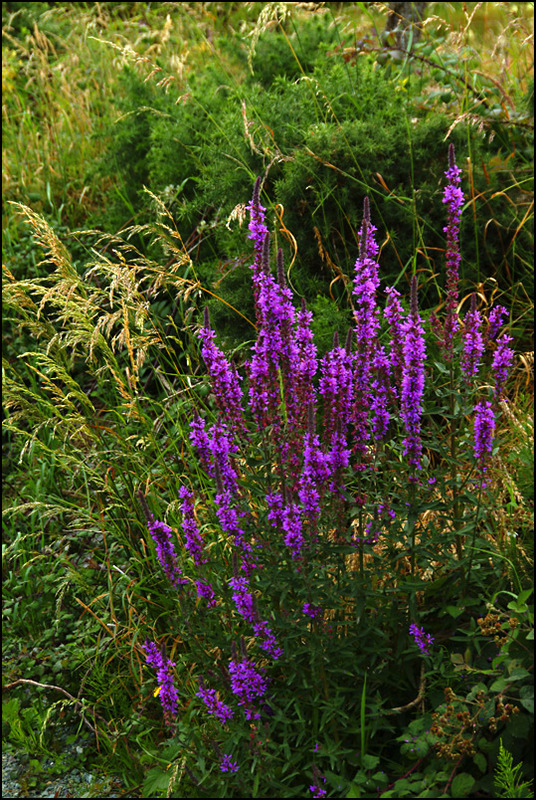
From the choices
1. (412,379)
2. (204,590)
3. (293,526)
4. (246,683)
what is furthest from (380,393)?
(246,683)

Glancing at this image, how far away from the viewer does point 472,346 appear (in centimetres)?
241

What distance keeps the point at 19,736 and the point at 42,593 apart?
31.0 inches

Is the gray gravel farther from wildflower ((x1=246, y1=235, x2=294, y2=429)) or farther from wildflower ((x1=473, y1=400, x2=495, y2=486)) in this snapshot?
wildflower ((x1=473, y1=400, x2=495, y2=486))

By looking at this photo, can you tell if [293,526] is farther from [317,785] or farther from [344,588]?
[317,785]

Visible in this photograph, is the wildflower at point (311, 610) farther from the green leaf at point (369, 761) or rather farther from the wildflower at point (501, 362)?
the wildflower at point (501, 362)

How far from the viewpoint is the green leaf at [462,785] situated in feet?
6.88

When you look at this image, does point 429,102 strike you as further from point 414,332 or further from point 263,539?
point 263,539

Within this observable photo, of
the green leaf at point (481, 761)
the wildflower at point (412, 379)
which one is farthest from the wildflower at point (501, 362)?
the green leaf at point (481, 761)

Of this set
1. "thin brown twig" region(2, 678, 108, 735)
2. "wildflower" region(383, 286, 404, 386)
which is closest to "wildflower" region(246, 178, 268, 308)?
"wildflower" region(383, 286, 404, 386)

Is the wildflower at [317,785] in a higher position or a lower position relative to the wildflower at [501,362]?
lower

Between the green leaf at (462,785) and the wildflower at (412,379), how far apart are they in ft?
2.92

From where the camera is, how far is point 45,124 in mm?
6633

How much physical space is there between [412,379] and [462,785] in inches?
45.6

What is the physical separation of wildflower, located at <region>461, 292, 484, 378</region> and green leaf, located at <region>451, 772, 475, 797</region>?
1.19 meters
